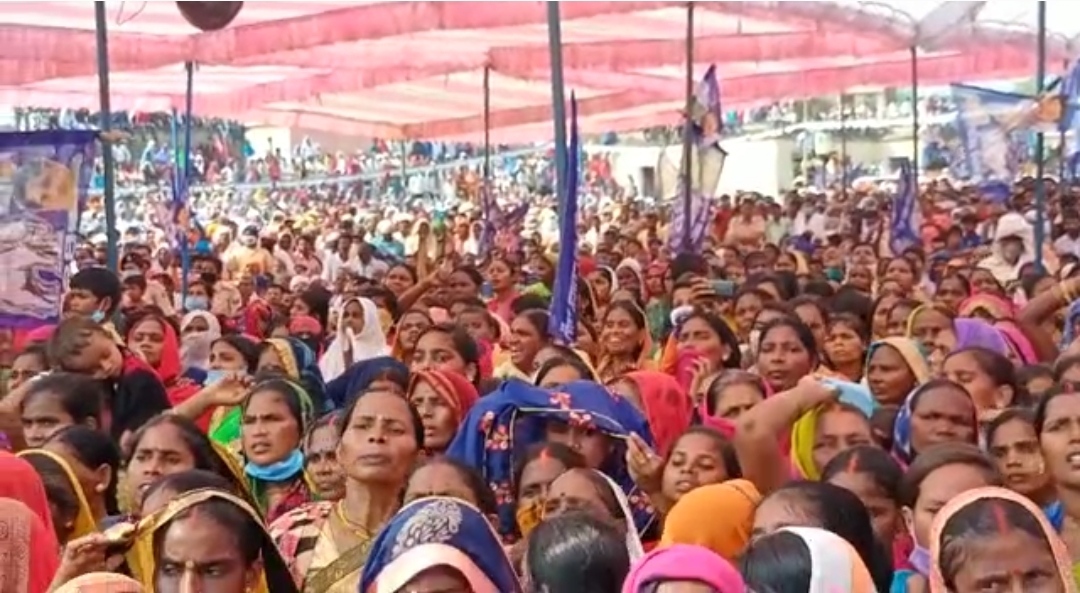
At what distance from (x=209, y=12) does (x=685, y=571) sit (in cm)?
612

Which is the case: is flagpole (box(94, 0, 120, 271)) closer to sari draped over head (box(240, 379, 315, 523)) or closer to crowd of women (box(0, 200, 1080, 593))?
crowd of women (box(0, 200, 1080, 593))

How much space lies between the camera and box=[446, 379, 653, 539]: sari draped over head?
16.8 feet

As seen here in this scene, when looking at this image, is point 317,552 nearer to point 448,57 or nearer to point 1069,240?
point 1069,240

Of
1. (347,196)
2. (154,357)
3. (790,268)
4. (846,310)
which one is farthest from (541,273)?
(347,196)

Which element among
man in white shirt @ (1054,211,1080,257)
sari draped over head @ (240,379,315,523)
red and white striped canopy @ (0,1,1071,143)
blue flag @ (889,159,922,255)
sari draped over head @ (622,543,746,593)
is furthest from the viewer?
blue flag @ (889,159,922,255)

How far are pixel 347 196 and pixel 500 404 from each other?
26.4 metres

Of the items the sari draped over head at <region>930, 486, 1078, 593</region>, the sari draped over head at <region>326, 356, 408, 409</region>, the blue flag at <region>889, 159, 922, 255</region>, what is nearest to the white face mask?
the sari draped over head at <region>326, 356, 408, 409</region>

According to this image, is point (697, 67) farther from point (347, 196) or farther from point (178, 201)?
point (347, 196)

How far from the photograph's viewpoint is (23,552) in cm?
358

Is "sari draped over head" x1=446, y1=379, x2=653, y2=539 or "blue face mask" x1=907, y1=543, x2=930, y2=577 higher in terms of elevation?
"sari draped over head" x1=446, y1=379, x2=653, y2=539

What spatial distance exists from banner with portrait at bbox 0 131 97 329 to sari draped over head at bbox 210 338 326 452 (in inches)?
37.0

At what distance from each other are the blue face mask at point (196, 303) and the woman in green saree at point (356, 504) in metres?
6.78

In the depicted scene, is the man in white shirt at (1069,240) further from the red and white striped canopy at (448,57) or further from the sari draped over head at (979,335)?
the sari draped over head at (979,335)

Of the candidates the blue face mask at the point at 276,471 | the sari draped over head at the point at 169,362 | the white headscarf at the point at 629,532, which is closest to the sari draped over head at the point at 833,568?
the white headscarf at the point at 629,532
